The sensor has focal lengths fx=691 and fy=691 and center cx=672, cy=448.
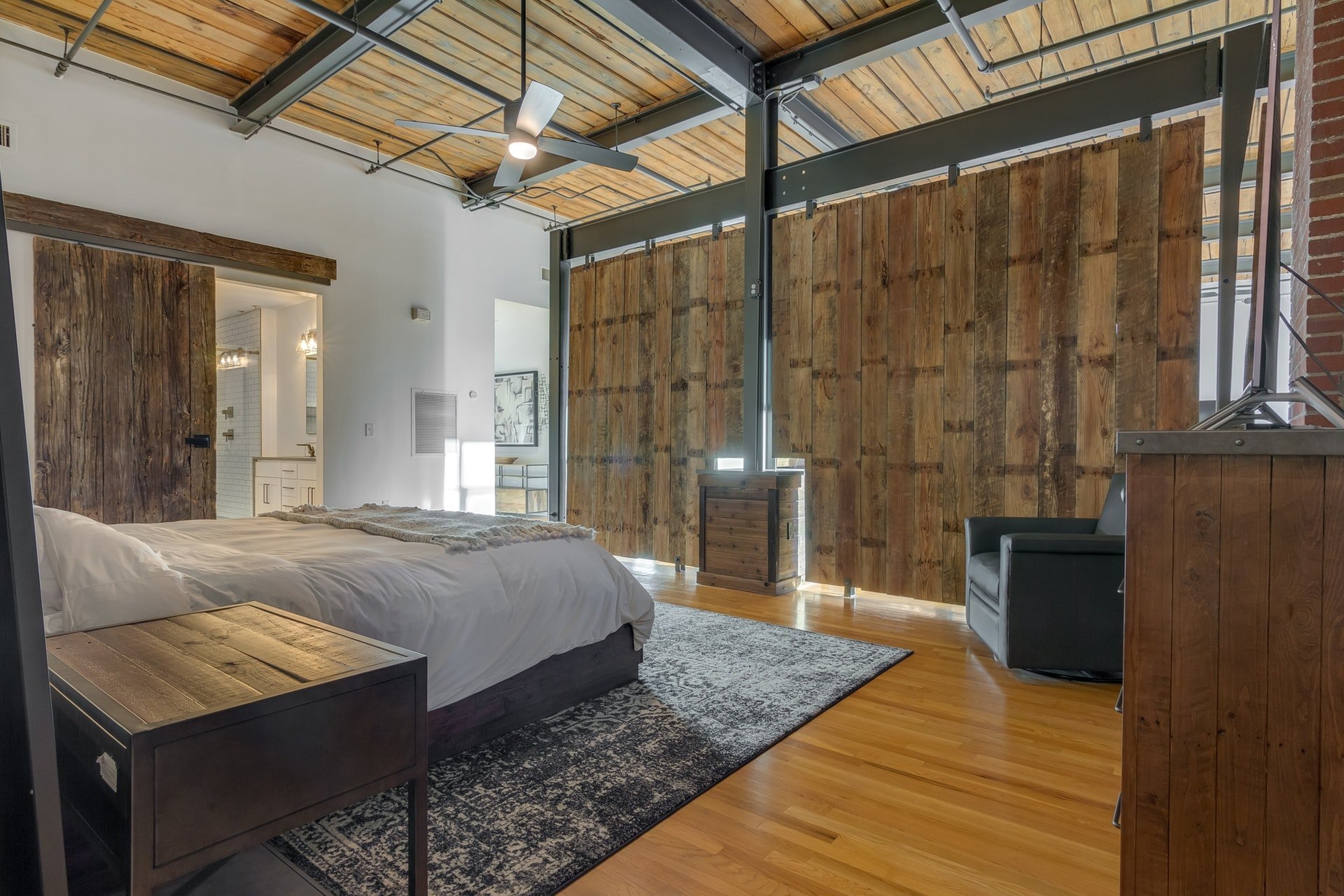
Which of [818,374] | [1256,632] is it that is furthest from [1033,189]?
[1256,632]

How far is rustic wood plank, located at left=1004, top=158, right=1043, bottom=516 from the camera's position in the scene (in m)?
4.11

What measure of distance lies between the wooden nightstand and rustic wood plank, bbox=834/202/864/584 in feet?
12.4

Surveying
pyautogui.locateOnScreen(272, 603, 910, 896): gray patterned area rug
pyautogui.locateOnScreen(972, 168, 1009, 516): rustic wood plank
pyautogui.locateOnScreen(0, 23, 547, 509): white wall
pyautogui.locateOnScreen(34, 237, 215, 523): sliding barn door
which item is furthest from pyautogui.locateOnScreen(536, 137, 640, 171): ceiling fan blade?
pyautogui.locateOnScreen(34, 237, 215, 523): sliding barn door

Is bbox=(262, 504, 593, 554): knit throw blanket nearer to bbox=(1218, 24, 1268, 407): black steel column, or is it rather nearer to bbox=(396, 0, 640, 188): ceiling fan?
bbox=(396, 0, 640, 188): ceiling fan

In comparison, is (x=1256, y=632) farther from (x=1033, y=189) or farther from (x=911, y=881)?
(x=1033, y=189)

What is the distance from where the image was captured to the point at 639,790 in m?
2.08

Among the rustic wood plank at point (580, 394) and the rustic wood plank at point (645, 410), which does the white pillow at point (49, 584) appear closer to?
the rustic wood plank at point (645, 410)

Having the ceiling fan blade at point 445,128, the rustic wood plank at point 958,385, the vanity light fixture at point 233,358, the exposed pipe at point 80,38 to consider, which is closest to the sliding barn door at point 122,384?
the exposed pipe at point 80,38

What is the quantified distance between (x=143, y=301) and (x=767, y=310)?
4.52 metres

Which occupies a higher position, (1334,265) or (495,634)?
(1334,265)

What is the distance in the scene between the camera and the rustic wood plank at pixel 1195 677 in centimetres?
112

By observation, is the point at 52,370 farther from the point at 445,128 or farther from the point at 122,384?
the point at 445,128

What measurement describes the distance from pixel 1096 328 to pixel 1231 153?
102 centimetres

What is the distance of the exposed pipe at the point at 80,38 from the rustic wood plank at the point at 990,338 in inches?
207
